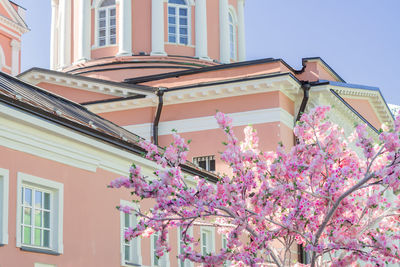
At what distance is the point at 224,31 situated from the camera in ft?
91.2

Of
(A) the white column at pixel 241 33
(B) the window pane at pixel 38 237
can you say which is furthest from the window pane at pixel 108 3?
(B) the window pane at pixel 38 237

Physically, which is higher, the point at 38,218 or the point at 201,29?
the point at 201,29

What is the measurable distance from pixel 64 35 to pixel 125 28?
2.91m

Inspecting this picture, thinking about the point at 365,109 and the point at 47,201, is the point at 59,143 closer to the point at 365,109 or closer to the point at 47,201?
the point at 47,201

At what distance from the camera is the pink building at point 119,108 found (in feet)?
37.7

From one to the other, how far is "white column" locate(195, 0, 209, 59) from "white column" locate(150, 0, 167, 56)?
1197mm

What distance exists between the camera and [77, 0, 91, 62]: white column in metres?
27.1

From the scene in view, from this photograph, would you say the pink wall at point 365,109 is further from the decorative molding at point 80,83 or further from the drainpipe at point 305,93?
the decorative molding at point 80,83

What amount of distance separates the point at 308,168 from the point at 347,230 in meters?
1.09

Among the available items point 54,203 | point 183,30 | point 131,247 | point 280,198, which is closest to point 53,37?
point 183,30

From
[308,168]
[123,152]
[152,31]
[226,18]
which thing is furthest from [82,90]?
[308,168]

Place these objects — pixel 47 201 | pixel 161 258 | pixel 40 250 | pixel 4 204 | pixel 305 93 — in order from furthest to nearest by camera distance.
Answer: pixel 305 93 → pixel 161 258 → pixel 47 201 → pixel 40 250 → pixel 4 204

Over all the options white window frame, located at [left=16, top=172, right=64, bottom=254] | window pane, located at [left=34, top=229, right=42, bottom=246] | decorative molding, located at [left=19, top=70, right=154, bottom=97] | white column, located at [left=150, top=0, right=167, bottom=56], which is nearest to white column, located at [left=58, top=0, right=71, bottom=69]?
decorative molding, located at [left=19, top=70, right=154, bottom=97]

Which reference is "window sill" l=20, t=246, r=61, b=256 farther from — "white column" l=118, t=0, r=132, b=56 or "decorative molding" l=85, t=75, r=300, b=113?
"white column" l=118, t=0, r=132, b=56
